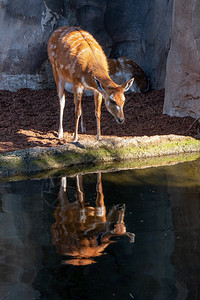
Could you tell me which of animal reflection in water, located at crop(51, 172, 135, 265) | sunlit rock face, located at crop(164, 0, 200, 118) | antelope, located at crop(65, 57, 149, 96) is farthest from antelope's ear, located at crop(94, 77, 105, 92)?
antelope, located at crop(65, 57, 149, 96)

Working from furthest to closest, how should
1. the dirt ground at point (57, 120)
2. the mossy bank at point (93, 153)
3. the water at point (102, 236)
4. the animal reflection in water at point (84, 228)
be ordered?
the dirt ground at point (57, 120), the mossy bank at point (93, 153), the animal reflection in water at point (84, 228), the water at point (102, 236)

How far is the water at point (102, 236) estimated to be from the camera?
3.48 m

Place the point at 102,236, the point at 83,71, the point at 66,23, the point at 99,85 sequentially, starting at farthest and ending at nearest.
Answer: the point at 66,23
the point at 83,71
the point at 99,85
the point at 102,236

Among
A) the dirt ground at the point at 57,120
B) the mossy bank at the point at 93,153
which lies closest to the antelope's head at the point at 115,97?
the mossy bank at the point at 93,153

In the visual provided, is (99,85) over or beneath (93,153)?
over

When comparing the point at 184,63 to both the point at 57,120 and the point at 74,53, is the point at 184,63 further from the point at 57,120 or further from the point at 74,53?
the point at 57,120

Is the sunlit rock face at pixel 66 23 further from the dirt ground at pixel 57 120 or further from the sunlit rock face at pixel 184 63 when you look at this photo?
the sunlit rock face at pixel 184 63

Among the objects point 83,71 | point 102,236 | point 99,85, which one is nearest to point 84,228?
point 102,236

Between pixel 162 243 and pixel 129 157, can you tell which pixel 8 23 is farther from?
pixel 162 243

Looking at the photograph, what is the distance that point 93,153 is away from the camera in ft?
22.1

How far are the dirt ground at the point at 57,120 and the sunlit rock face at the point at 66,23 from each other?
0.44 metres

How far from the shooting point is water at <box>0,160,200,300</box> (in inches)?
137

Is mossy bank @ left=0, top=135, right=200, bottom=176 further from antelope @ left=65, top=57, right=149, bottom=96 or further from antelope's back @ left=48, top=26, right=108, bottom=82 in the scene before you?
antelope @ left=65, top=57, right=149, bottom=96

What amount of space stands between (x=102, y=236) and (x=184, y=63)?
15.9 feet
